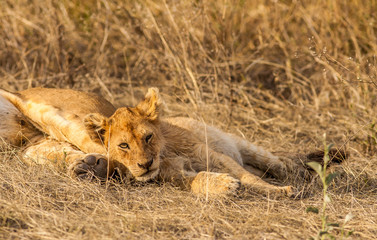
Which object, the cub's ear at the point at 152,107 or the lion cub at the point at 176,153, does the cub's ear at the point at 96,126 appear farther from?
the cub's ear at the point at 152,107

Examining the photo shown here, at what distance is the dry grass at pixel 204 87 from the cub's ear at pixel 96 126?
16.0 inches

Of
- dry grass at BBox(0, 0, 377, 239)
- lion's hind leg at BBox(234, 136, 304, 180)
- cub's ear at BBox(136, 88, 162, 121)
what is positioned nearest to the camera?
dry grass at BBox(0, 0, 377, 239)

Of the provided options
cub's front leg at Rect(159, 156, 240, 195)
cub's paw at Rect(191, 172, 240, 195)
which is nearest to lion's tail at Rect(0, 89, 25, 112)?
cub's front leg at Rect(159, 156, 240, 195)

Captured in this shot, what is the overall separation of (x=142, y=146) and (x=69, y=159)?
31.9 inches

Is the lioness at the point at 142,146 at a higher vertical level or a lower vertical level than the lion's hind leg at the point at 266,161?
higher

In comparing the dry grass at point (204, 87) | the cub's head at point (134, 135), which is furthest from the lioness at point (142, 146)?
the dry grass at point (204, 87)

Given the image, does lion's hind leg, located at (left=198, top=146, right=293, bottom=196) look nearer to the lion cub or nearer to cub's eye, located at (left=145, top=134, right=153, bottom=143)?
the lion cub

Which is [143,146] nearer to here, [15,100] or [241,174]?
[241,174]

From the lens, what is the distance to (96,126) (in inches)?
160

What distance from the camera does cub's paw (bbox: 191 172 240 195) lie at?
12.1 feet

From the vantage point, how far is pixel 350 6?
23.9 feet

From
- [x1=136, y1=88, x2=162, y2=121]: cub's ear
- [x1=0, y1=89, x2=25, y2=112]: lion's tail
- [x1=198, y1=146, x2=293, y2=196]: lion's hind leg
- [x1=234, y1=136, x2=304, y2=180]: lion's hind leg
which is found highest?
[x1=136, y1=88, x2=162, y2=121]: cub's ear

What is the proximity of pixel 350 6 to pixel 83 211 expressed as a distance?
17.9ft

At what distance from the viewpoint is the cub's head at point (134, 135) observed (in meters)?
3.77
